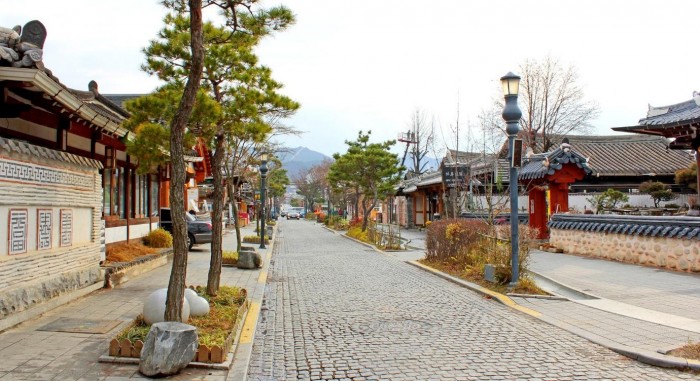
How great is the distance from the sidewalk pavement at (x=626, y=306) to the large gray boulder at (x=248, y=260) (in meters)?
7.56

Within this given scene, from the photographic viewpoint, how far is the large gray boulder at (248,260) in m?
15.9

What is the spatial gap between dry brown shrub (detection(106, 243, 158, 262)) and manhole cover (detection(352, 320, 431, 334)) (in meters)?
7.35

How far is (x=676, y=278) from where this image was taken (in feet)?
39.5

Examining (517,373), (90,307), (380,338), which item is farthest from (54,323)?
(517,373)

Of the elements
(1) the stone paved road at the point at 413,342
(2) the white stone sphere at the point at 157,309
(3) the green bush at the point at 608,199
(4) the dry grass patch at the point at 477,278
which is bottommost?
(1) the stone paved road at the point at 413,342

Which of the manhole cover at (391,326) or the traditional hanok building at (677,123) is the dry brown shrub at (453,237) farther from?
the manhole cover at (391,326)

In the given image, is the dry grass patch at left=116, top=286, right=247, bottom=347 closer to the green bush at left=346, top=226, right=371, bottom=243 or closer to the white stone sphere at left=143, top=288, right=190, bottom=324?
the white stone sphere at left=143, top=288, right=190, bottom=324

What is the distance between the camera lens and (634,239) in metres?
15.0

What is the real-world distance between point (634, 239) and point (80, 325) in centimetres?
1339

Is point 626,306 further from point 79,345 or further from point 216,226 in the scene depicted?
point 79,345

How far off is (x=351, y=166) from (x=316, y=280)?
19.6 m

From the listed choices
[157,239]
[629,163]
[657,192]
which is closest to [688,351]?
[157,239]

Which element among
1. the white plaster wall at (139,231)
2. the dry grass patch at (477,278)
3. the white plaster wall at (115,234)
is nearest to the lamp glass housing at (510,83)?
the dry grass patch at (477,278)

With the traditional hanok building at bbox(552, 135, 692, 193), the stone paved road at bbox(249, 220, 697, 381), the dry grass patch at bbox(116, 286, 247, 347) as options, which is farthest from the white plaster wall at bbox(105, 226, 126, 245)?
the traditional hanok building at bbox(552, 135, 692, 193)
